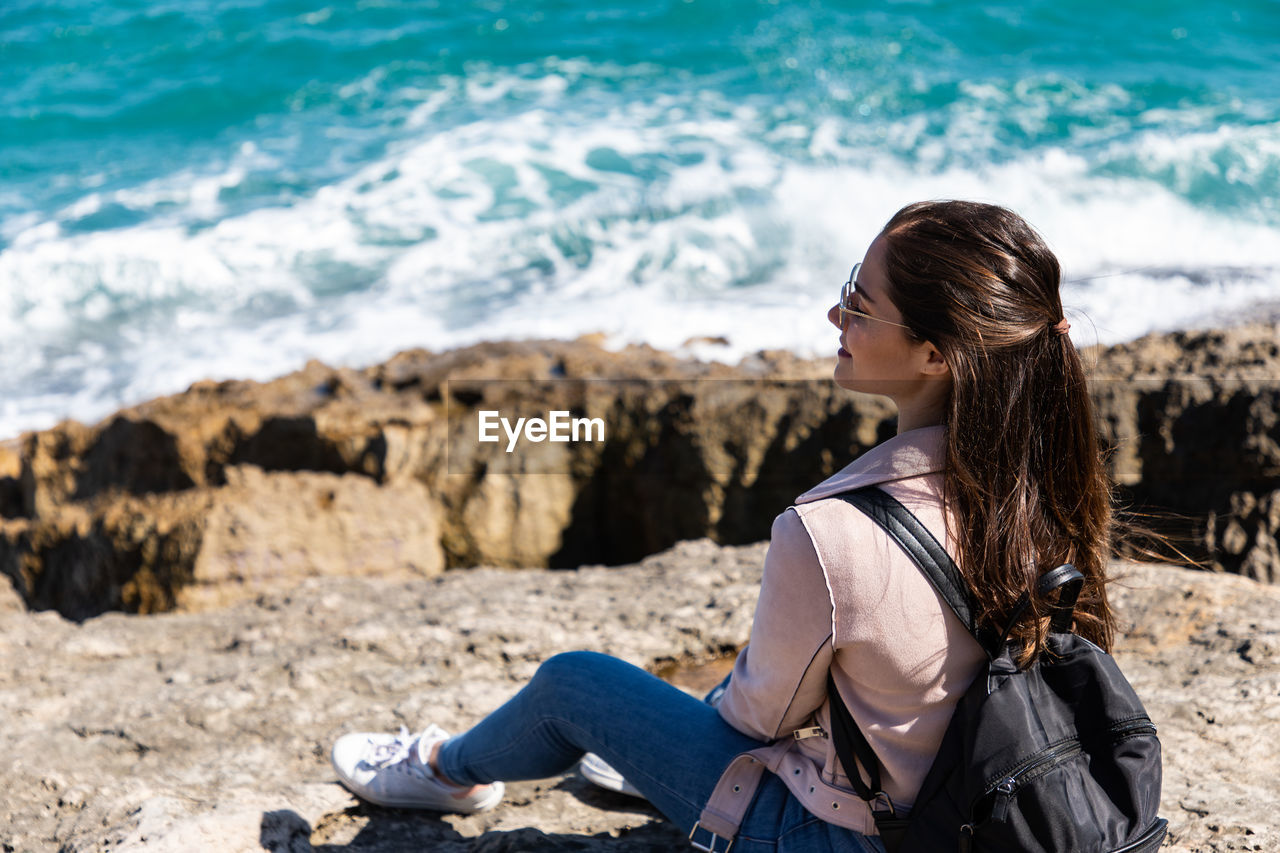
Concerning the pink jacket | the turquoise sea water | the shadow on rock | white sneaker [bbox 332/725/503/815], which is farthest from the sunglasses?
the turquoise sea water

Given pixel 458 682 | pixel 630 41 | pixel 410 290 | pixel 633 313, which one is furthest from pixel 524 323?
pixel 630 41

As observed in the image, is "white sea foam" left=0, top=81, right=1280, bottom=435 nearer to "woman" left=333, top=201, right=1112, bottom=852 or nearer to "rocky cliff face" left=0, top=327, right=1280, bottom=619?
"rocky cliff face" left=0, top=327, right=1280, bottom=619

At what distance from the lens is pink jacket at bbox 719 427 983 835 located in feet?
4.68

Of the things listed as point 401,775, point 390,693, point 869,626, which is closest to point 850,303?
point 869,626

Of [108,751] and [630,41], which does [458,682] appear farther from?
[630,41]

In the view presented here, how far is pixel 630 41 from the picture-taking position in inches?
607

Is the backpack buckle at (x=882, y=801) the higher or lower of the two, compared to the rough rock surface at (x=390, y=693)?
higher

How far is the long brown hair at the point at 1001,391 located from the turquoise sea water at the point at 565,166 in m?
4.14

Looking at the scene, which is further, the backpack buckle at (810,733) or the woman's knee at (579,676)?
the woman's knee at (579,676)

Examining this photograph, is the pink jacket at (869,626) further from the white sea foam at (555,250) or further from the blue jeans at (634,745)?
the white sea foam at (555,250)

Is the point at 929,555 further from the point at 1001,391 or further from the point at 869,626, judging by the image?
the point at 1001,391

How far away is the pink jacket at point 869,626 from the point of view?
1428 millimetres

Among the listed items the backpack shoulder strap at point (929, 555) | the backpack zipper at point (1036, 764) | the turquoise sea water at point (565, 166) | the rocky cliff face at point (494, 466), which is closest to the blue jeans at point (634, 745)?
the backpack zipper at point (1036, 764)

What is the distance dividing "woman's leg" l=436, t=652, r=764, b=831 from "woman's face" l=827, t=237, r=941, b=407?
682 millimetres
